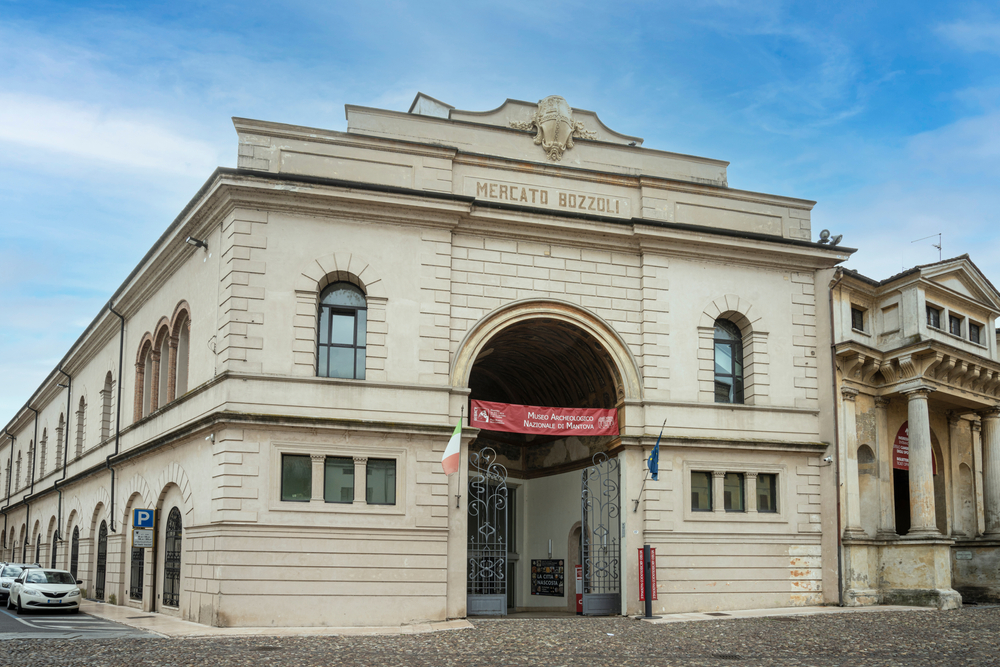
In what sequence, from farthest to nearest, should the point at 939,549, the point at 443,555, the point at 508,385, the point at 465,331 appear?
the point at 508,385 < the point at 939,549 < the point at 465,331 < the point at 443,555

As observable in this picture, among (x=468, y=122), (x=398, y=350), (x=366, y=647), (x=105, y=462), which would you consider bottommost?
(x=366, y=647)

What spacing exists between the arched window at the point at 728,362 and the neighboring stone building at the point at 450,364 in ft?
0.24

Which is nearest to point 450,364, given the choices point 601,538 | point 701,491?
point 601,538

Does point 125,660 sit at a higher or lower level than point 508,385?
lower

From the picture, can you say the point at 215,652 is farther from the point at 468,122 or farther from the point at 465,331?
the point at 468,122

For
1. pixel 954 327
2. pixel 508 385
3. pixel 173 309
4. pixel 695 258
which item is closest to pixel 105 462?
pixel 173 309

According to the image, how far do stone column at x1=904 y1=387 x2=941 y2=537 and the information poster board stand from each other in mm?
9696

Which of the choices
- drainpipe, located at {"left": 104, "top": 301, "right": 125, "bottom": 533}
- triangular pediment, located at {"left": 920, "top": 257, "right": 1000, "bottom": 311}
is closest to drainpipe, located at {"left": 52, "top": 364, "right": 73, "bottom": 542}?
drainpipe, located at {"left": 104, "top": 301, "right": 125, "bottom": 533}

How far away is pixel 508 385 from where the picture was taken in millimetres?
31453

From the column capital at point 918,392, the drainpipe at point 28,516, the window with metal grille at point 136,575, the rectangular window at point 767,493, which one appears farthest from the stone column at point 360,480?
the drainpipe at point 28,516

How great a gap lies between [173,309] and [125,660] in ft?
41.7

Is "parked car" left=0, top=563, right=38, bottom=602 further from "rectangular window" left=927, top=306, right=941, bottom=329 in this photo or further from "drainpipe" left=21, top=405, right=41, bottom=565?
"rectangular window" left=927, top=306, right=941, bottom=329

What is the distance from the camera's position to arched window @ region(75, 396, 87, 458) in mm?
36375

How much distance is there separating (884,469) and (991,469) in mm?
4991
